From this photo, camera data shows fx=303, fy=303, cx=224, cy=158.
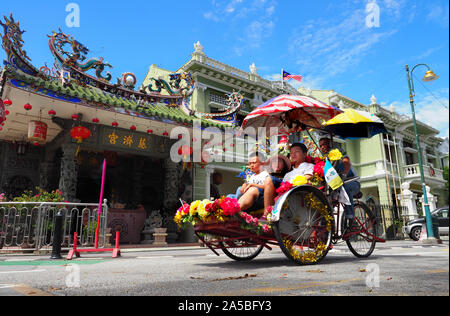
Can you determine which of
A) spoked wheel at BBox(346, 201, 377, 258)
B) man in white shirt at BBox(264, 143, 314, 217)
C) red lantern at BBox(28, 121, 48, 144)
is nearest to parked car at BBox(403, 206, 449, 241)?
spoked wheel at BBox(346, 201, 377, 258)

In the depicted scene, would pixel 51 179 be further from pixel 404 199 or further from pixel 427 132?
pixel 427 132

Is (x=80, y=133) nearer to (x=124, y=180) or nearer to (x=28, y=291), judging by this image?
(x=124, y=180)

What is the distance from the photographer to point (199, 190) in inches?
549

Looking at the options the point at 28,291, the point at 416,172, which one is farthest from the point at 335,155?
the point at 416,172

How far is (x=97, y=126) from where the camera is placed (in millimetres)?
10578

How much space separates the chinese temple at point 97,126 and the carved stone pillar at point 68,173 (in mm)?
30

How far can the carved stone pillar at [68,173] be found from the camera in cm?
995

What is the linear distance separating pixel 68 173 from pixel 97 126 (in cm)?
185

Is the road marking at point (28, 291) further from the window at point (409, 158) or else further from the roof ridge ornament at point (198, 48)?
the window at point (409, 158)

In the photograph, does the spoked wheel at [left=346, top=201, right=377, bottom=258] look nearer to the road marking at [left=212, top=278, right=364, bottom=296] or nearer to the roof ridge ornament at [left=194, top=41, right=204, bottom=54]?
the road marking at [left=212, top=278, right=364, bottom=296]

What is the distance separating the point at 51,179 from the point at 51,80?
4.32 metres

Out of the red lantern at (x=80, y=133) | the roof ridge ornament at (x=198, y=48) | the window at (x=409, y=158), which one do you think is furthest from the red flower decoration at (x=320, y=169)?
the window at (x=409, y=158)

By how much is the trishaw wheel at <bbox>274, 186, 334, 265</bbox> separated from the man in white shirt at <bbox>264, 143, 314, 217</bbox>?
20cm
